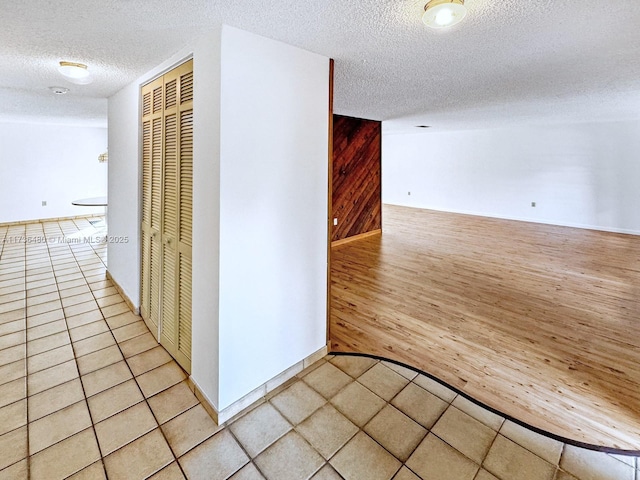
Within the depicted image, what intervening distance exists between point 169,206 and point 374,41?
66.9 inches

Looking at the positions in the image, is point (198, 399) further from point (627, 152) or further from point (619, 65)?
point (627, 152)

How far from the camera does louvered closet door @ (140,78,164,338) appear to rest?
94.2 inches

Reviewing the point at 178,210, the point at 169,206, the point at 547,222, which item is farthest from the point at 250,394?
the point at 547,222

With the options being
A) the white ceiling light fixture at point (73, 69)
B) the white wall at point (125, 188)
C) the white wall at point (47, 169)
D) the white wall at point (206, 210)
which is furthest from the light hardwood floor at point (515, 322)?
the white wall at point (47, 169)

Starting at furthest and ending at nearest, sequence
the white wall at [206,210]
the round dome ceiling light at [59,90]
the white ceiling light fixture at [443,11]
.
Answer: the round dome ceiling light at [59,90] < the white wall at [206,210] < the white ceiling light fixture at [443,11]

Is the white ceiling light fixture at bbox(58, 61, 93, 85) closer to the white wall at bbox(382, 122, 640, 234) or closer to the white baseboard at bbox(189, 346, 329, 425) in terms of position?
the white baseboard at bbox(189, 346, 329, 425)

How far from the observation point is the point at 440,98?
12.0 feet

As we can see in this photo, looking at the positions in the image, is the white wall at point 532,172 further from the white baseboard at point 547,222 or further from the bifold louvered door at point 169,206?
the bifold louvered door at point 169,206

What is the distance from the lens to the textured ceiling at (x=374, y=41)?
1.50 meters

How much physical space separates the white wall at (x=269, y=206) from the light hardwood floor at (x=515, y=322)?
0.69m

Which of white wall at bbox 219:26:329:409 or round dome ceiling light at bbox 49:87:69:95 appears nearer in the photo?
white wall at bbox 219:26:329:409

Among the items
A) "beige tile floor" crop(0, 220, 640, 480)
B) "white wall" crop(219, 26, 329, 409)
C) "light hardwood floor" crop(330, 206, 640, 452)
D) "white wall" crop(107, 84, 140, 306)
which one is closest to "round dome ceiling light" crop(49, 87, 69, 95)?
"white wall" crop(107, 84, 140, 306)

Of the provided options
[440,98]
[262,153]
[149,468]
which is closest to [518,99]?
[440,98]

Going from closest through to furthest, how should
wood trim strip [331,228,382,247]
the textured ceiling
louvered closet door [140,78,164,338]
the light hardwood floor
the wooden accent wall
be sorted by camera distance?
the textured ceiling < the light hardwood floor < louvered closet door [140,78,164,338] < the wooden accent wall < wood trim strip [331,228,382,247]
